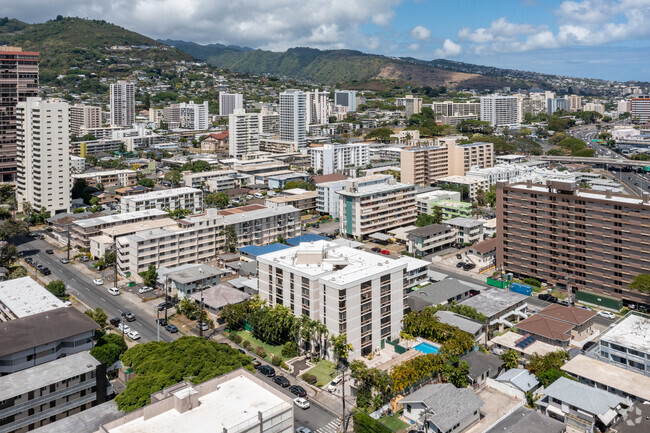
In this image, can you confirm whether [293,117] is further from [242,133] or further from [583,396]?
[583,396]

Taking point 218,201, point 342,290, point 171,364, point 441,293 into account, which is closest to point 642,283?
point 441,293

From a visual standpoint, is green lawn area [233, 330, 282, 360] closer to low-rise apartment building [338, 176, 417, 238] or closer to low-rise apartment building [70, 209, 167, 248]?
low-rise apartment building [338, 176, 417, 238]

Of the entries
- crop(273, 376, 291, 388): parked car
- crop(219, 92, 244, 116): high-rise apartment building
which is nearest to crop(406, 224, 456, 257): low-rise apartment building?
crop(273, 376, 291, 388): parked car

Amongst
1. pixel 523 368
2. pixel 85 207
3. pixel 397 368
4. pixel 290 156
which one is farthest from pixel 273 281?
pixel 290 156

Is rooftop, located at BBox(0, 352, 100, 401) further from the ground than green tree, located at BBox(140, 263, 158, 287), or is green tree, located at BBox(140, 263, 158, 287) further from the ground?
green tree, located at BBox(140, 263, 158, 287)

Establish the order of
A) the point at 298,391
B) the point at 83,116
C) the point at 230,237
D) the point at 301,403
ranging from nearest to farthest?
the point at 301,403
the point at 298,391
the point at 230,237
the point at 83,116

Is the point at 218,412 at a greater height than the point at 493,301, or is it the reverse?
the point at 218,412

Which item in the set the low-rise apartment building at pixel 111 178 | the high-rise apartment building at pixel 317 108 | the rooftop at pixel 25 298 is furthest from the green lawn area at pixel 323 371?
the high-rise apartment building at pixel 317 108
